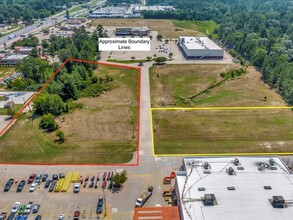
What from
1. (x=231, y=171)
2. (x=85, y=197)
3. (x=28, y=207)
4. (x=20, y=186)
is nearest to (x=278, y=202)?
(x=231, y=171)

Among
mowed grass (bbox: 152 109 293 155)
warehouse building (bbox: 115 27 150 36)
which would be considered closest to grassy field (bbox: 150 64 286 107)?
mowed grass (bbox: 152 109 293 155)

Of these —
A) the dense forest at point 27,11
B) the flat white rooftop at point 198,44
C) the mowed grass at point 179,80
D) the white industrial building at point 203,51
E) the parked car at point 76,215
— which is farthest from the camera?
the dense forest at point 27,11

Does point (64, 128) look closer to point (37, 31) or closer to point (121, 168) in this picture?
point (121, 168)

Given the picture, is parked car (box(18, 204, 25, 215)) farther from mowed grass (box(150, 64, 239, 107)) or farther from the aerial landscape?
mowed grass (box(150, 64, 239, 107))

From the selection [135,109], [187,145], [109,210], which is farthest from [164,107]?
[109,210]

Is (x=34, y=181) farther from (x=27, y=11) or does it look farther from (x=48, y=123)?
(x=27, y=11)

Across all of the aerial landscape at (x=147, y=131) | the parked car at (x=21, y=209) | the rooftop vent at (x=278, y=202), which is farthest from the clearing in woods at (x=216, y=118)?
the parked car at (x=21, y=209)

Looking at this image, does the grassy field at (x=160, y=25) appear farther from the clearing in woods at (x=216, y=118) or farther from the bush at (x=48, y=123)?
the bush at (x=48, y=123)
